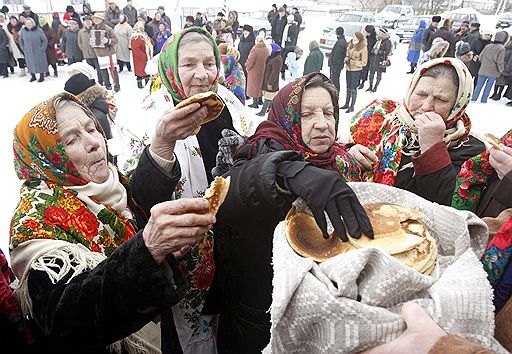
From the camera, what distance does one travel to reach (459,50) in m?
9.44

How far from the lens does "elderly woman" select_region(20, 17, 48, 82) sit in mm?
10000

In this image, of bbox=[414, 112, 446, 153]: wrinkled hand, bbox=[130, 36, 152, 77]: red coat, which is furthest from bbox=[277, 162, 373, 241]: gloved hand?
bbox=[130, 36, 152, 77]: red coat

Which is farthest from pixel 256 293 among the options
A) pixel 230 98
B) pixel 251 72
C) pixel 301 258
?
pixel 251 72

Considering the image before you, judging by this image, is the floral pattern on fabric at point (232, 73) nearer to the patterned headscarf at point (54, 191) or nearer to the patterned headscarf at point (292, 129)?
the patterned headscarf at point (292, 129)

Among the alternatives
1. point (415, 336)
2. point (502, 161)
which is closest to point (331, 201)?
point (415, 336)

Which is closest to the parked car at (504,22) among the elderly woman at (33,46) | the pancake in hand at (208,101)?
the elderly woman at (33,46)

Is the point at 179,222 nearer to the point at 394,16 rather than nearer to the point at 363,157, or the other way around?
the point at 363,157

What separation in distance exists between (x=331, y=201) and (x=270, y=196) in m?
0.20

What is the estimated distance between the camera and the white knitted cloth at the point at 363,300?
2.44ft

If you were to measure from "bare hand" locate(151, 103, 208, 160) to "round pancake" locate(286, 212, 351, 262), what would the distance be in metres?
0.72

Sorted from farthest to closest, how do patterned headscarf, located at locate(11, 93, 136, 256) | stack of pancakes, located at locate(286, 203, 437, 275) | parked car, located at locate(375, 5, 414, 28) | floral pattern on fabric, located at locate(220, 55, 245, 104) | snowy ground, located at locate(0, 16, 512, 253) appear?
parked car, located at locate(375, 5, 414, 28) < floral pattern on fabric, located at locate(220, 55, 245, 104) < snowy ground, located at locate(0, 16, 512, 253) < patterned headscarf, located at locate(11, 93, 136, 256) < stack of pancakes, located at locate(286, 203, 437, 275)

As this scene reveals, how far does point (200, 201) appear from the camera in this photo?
1.08 metres

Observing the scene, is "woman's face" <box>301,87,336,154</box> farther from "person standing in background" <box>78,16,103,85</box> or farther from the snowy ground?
"person standing in background" <box>78,16,103,85</box>

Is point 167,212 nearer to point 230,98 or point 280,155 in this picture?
point 280,155
